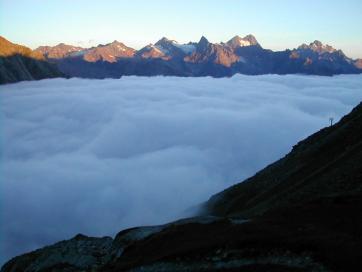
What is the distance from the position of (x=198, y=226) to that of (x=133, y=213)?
141 m

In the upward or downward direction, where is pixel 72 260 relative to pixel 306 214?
downward

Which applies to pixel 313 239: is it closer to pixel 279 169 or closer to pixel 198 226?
pixel 198 226

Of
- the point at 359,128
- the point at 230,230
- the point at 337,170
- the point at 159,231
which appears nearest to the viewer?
the point at 230,230

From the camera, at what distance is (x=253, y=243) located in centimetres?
3127

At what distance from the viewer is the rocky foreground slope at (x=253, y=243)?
27.6 meters

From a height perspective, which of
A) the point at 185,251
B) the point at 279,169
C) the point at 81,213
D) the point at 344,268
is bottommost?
the point at 81,213

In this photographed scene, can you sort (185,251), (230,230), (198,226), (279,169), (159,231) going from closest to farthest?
(185,251) < (230,230) < (198,226) < (159,231) < (279,169)

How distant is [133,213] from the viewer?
18038 centimetres

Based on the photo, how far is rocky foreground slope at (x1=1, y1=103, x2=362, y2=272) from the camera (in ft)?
90.5

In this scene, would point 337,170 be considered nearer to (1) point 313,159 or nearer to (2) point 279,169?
(1) point 313,159

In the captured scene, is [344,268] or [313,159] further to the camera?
[313,159]

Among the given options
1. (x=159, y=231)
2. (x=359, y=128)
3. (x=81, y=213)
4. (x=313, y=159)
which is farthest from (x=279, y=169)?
(x=81, y=213)

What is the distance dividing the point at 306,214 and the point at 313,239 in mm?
8544

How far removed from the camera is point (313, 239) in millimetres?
28734
